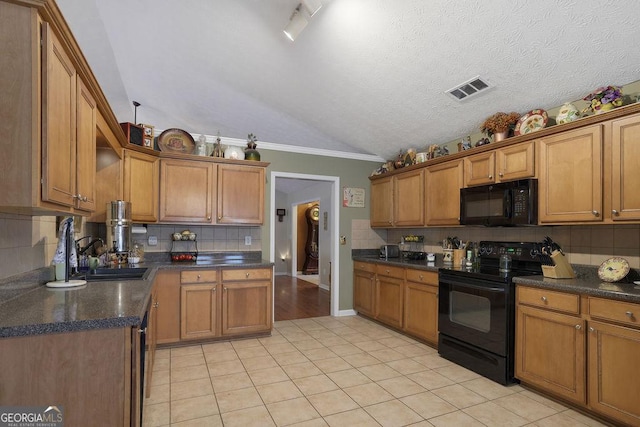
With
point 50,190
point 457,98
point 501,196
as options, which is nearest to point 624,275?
point 501,196

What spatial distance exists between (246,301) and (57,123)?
8.90 feet

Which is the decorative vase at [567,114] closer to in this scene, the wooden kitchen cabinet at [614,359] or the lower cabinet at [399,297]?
the wooden kitchen cabinet at [614,359]

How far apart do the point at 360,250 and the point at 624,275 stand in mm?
3070

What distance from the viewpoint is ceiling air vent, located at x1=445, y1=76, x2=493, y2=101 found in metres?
2.89

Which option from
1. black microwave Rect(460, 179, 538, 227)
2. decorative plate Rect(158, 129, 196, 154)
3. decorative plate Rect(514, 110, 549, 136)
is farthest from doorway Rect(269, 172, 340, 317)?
decorative plate Rect(514, 110, 549, 136)

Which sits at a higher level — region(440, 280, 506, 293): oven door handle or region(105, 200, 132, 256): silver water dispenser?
region(105, 200, 132, 256): silver water dispenser

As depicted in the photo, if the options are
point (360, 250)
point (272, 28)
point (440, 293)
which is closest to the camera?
point (272, 28)

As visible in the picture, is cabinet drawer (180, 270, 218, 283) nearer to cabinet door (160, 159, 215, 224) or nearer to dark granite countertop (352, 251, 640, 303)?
cabinet door (160, 159, 215, 224)

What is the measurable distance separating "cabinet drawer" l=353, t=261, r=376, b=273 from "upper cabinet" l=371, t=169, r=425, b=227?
0.59 metres

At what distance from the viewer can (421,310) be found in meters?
3.70

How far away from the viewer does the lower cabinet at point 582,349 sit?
81.0 inches

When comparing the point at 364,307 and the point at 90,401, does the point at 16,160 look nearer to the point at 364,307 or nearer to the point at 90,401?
the point at 90,401

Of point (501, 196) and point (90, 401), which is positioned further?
point (501, 196)

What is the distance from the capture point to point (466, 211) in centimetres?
348
